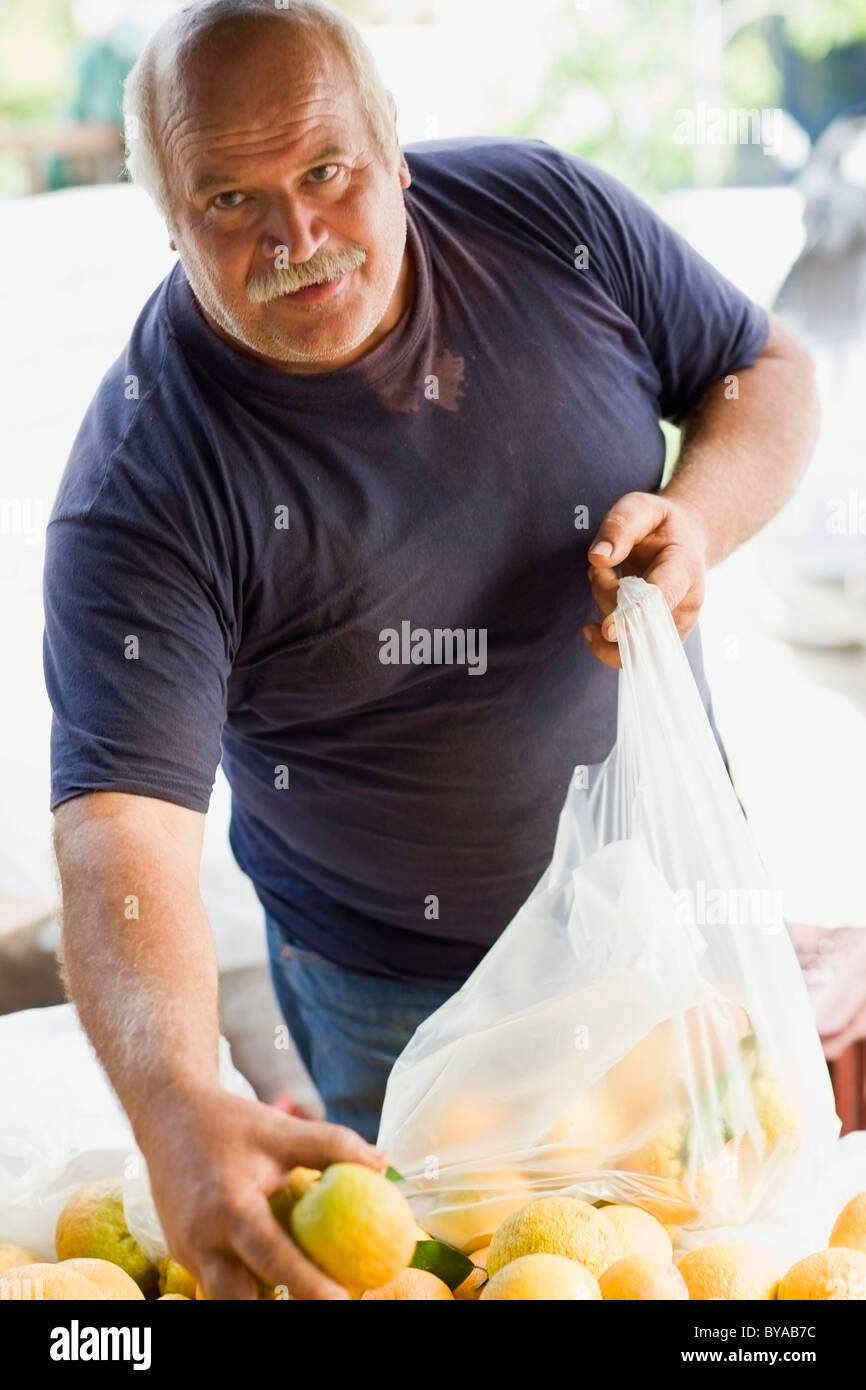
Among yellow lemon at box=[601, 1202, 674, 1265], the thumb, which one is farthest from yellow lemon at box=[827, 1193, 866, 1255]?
the thumb

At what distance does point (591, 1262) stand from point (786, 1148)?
166 millimetres

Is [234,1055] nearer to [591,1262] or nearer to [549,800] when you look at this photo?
[549,800]

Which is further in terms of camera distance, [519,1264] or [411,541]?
[411,541]

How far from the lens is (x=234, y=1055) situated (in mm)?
2002

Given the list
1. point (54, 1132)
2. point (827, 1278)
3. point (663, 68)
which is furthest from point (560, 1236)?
point (663, 68)

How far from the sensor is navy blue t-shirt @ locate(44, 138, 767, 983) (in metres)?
1.00

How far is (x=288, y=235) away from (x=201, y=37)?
0.50 feet

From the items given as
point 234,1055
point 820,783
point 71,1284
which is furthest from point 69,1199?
point 820,783

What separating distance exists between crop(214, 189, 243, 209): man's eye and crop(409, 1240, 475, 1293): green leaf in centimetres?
70

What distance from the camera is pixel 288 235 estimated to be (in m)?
0.97

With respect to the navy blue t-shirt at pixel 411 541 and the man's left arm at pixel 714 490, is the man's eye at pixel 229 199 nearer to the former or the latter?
the navy blue t-shirt at pixel 411 541

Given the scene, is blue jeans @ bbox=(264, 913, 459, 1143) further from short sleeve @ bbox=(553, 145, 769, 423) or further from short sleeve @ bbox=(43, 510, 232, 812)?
short sleeve @ bbox=(553, 145, 769, 423)

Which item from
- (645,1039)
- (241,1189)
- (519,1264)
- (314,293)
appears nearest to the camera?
(241,1189)

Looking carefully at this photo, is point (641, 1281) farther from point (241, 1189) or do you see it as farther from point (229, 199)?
point (229, 199)
